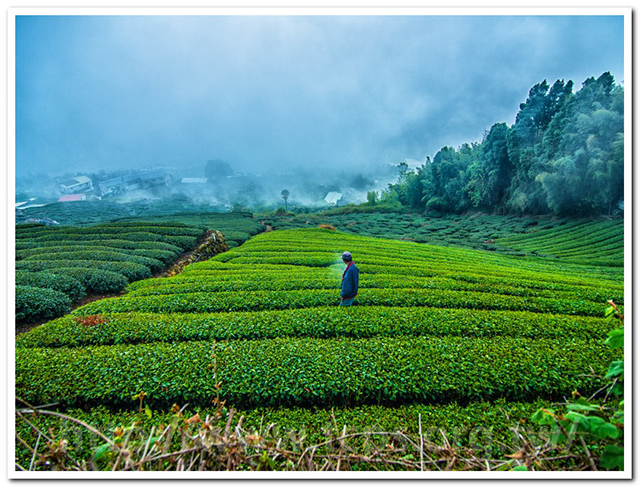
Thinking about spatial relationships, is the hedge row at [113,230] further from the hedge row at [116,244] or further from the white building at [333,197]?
the white building at [333,197]

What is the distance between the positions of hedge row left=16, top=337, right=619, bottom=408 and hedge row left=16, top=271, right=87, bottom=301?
4711 mm

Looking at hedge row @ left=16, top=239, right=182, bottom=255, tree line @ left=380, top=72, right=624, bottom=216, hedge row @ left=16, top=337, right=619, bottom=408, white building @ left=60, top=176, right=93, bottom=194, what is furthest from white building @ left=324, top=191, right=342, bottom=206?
hedge row @ left=16, top=337, right=619, bottom=408

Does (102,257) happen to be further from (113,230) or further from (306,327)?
(306,327)

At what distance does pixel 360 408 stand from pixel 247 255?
13.7 m

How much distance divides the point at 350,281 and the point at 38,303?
29.8 ft

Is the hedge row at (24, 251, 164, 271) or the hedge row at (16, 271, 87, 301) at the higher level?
the hedge row at (24, 251, 164, 271)

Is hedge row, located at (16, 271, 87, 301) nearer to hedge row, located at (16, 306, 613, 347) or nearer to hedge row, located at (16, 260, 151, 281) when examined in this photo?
hedge row, located at (16, 260, 151, 281)

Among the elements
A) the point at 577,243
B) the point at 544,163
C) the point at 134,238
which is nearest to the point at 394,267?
the point at 134,238

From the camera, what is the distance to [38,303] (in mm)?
8367

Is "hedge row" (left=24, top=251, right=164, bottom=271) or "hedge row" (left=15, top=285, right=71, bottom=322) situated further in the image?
"hedge row" (left=24, top=251, right=164, bottom=271)

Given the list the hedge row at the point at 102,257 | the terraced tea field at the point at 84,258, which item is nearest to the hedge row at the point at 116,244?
the terraced tea field at the point at 84,258

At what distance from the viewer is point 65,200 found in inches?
930

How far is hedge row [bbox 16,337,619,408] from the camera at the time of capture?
15.2 feet

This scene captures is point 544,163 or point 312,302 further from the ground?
point 544,163
